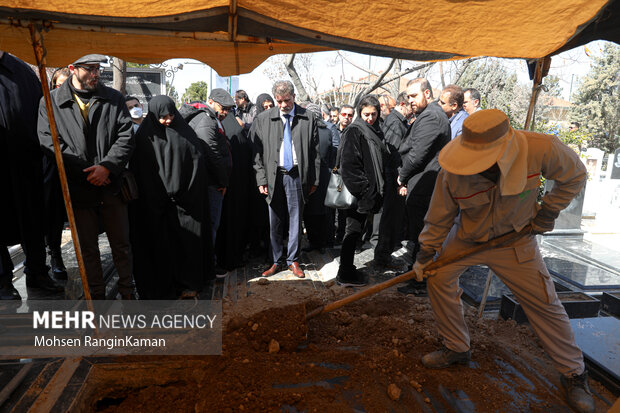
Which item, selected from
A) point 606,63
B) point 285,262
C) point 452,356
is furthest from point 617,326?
point 606,63

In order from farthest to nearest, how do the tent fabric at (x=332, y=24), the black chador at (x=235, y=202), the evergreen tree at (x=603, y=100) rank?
the evergreen tree at (x=603, y=100)
the black chador at (x=235, y=202)
the tent fabric at (x=332, y=24)

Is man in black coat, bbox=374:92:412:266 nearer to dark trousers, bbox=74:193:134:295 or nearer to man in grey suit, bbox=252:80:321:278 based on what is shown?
man in grey suit, bbox=252:80:321:278

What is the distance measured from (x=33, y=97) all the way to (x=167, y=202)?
145cm

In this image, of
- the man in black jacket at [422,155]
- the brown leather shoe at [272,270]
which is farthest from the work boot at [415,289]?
the brown leather shoe at [272,270]

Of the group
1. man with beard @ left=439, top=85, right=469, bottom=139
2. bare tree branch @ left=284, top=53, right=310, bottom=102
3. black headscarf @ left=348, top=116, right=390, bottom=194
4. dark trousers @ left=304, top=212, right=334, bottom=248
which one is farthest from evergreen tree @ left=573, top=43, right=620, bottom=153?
black headscarf @ left=348, top=116, right=390, bottom=194

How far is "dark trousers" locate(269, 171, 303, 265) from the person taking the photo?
4.30m

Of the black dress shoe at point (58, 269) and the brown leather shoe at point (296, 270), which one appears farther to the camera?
the brown leather shoe at point (296, 270)

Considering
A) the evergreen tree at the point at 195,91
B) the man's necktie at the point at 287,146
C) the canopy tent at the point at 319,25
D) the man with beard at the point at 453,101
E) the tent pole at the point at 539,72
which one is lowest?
the man's necktie at the point at 287,146

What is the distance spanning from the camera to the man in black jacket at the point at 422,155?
3.86 metres

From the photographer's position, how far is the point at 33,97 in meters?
3.39

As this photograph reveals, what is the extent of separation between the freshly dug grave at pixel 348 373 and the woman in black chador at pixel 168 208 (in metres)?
0.80

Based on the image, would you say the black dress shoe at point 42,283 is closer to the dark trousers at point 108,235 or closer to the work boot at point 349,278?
the dark trousers at point 108,235

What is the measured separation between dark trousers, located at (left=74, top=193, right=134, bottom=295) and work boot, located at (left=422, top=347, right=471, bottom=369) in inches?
99.0

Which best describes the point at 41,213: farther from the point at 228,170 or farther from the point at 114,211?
the point at 228,170
